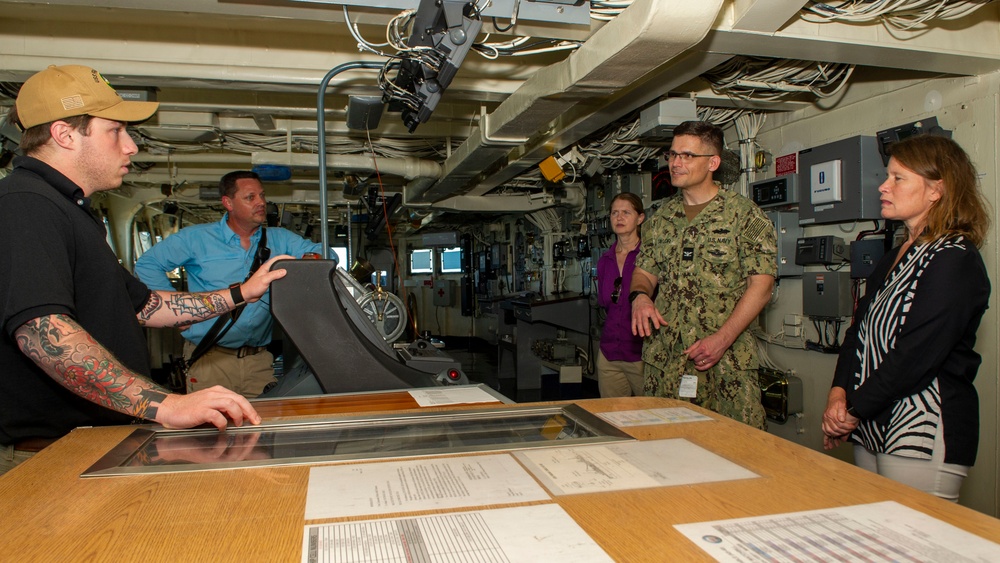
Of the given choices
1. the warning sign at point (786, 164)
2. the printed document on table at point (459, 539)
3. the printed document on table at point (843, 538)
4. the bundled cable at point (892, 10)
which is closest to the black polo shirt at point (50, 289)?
the printed document on table at point (459, 539)

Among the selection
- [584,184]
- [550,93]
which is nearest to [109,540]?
[550,93]

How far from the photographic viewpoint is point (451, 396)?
1.66 metres

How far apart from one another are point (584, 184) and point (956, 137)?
13.2ft

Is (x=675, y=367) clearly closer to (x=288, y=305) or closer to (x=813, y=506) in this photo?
(x=288, y=305)

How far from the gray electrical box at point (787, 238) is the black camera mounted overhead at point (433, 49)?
2339 millimetres

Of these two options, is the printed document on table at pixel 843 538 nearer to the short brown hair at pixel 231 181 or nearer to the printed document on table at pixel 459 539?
the printed document on table at pixel 459 539

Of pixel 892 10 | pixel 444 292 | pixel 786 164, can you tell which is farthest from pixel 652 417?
pixel 444 292

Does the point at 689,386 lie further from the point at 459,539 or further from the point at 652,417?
the point at 459,539

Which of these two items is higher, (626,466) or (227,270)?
(227,270)

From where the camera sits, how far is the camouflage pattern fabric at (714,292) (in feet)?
7.93

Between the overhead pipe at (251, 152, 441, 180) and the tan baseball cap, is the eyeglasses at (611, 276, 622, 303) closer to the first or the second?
the overhead pipe at (251, 152, 441, 180)

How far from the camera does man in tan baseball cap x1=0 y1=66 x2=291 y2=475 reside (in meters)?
1.21

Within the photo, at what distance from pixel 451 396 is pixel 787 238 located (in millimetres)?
2894

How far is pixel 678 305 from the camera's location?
2559 millimetres
